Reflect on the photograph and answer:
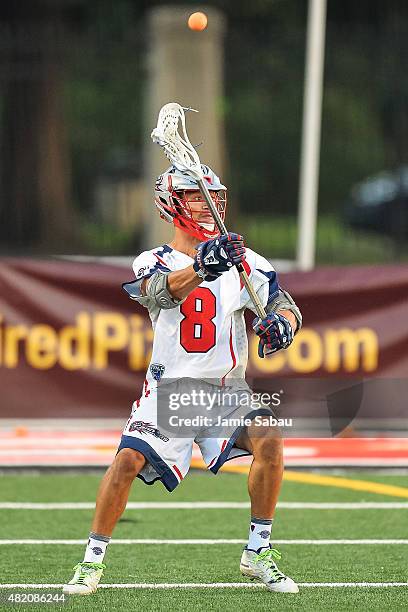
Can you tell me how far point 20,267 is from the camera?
10742 mm

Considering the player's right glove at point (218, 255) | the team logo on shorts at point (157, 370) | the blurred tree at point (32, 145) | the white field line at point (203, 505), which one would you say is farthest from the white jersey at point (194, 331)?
the blurred tree at point (32, 145)

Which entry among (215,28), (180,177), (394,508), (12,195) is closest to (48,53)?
(215,28)

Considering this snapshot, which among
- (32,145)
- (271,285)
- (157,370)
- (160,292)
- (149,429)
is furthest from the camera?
(32,145)

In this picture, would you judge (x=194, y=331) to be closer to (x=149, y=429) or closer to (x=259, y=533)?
(x=149, y=429)

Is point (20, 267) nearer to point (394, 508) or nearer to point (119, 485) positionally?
point (394, 508)

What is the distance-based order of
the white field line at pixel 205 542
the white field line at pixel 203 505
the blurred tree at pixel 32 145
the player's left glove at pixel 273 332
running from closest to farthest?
1. the player's left glove at pixel 273 332
2. the white field line at pixel 205 542
3. the white field line at pixel 203 505
4. the blurred tree at pixel 32 145

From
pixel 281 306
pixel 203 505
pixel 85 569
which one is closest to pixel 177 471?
pixel 85 569

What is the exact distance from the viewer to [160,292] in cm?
614

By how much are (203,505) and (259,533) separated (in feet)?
7.34

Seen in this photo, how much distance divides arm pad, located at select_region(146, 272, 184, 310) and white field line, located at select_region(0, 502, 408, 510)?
104 inches

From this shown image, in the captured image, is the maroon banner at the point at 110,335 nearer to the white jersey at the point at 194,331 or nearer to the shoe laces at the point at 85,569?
the white jersey at the point at 194,331

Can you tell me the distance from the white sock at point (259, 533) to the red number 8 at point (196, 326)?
765 millimetres

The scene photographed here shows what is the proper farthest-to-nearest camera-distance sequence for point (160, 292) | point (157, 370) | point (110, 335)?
point (110, 335), point (157, 370), point (160, 292)

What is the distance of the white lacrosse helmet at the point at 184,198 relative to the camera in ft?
20.9
